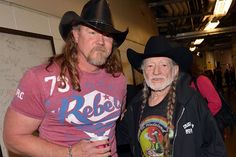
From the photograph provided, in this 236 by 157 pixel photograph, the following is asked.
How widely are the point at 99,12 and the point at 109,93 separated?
48cm


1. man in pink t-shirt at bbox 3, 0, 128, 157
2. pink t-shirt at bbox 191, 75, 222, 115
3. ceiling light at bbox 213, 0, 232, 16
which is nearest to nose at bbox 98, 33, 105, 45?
man in pink t-shirt at bbox 3, 0, 128, 157

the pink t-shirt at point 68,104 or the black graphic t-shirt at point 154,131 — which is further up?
the pink t-shirt at point 68,104

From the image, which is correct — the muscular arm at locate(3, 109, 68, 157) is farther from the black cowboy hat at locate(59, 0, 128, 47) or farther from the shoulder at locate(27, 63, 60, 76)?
the black cowboy hat at locate(59, 0, 128, 47)

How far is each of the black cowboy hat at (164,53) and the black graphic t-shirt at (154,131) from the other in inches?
11.8

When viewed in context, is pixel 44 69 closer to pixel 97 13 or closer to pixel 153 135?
pixel 97 13

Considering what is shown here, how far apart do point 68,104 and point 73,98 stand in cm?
4

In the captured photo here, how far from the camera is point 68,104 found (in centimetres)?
175

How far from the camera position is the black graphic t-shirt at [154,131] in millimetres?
2082

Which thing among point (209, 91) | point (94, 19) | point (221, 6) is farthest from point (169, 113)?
point (221, 6)

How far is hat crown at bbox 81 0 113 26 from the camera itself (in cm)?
182

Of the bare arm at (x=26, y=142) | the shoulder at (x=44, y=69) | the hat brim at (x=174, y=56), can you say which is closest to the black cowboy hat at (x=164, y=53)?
the hat brim at (x=174, y=56)

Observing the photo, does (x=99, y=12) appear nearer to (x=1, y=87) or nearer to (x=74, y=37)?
(x=74, y=37)

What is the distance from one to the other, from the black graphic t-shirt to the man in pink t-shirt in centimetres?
24

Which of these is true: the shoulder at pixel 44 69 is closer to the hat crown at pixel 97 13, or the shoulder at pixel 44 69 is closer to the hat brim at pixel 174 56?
the hat crown at pixel 97 13
